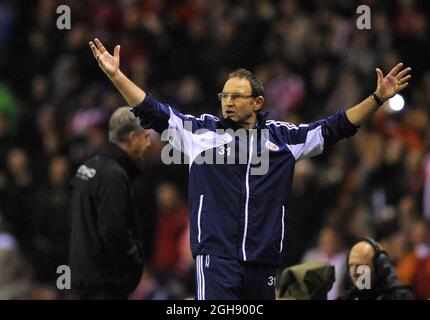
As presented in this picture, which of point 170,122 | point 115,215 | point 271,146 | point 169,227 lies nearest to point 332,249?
point 169,227

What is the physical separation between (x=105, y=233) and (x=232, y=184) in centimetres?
132

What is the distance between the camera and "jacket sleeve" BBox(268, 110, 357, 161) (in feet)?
23.6

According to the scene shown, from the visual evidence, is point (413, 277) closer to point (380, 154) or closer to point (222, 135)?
point (380, 154)

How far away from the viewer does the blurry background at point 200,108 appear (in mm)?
11531

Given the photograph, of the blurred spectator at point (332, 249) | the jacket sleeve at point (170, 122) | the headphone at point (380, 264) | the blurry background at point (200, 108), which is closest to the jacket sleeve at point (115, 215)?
the jacket sleeve at point (170, 122)

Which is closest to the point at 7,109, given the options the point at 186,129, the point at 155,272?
the point at 155,272

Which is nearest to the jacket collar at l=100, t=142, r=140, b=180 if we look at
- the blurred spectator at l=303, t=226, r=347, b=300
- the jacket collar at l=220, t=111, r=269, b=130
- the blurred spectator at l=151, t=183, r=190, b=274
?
the jacket collar at l=220, t=111, r=269, b=130

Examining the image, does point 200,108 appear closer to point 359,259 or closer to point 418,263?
point 418,263

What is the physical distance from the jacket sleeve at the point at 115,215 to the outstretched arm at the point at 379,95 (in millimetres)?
1685

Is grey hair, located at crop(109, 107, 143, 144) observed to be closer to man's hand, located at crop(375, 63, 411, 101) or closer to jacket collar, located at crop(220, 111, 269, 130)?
jacket collar, located at crop(220, 111, 269, 130)

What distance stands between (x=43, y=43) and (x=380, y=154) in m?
5.62

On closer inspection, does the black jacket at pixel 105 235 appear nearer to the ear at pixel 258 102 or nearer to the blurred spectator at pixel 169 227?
the ear at pixel 258 102

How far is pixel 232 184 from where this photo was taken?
6879mm

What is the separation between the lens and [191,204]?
6977mm
